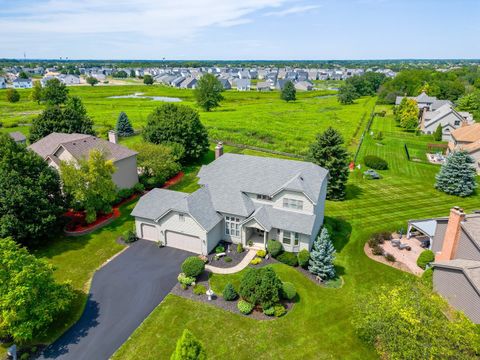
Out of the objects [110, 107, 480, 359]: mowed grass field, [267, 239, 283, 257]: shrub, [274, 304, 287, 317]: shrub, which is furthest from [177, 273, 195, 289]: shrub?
[267, 239, 283, 257]: shrub

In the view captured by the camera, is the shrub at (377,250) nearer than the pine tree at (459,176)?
Yes

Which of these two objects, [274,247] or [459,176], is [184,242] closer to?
[274,247]

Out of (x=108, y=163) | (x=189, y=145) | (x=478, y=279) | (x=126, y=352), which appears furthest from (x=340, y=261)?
(x=189, y=145)

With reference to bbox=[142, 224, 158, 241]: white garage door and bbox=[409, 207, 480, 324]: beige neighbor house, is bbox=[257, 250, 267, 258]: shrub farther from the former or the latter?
bbox=[409, 207, 480, 324]: beige neighbor house

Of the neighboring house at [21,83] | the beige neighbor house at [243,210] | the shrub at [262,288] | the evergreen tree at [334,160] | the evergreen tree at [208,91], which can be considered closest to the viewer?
the shrub at [262,288]

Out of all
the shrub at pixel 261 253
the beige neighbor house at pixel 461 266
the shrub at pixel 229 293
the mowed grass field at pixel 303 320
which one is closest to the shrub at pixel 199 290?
the mowed grass field at pixel 303 320

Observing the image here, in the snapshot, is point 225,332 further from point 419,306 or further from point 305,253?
point 419,306

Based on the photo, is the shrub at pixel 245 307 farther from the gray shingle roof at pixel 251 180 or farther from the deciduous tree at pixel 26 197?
the deciduous tree at pixel 26 197
